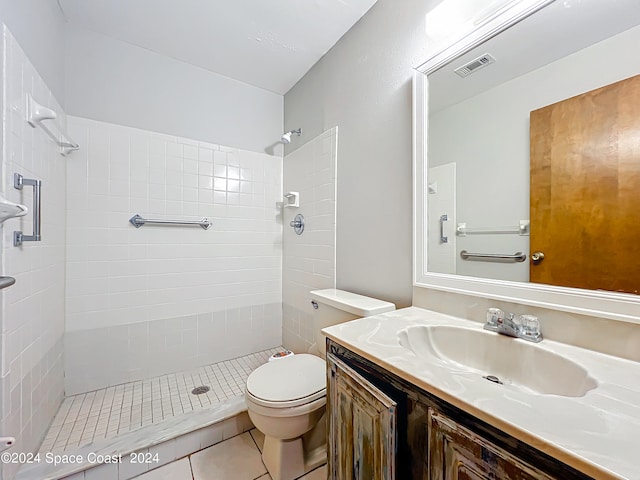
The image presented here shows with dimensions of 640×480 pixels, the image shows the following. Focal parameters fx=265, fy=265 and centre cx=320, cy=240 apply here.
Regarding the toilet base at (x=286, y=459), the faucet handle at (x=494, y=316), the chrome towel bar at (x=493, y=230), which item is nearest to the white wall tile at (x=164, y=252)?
the toilet base at (x=286, y=459)

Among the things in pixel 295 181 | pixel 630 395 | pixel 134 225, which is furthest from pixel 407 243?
pixel 134 225

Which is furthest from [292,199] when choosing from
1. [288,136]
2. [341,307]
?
[341,307]

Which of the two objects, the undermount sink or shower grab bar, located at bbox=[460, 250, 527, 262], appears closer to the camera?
the undermount sink

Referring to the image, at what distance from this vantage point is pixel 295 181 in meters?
2.20

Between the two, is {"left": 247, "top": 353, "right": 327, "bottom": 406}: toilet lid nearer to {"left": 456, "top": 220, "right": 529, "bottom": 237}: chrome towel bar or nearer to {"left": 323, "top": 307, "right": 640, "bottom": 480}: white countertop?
{"left": 323, "top": 307, "right": 640, "bottom": 480}: white countertop

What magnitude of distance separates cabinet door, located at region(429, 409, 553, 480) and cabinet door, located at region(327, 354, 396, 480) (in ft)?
0.35

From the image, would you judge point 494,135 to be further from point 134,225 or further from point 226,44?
point 134,225

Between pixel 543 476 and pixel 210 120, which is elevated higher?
pixel 210 120

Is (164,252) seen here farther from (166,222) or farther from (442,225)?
(442,225)

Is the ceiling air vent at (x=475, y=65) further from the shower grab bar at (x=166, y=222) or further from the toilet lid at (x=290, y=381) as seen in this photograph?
the shower grab bar at (x=166, y=222)

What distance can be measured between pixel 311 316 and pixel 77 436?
1372mm

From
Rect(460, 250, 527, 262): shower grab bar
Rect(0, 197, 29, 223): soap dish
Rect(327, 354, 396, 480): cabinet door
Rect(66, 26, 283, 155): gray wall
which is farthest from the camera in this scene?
Rect(66, 26, 283, 155): gray wall

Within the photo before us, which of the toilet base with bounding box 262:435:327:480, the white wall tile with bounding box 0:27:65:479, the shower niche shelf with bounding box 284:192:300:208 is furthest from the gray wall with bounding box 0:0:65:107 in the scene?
the toilet base with bounding box 262:435:327:480

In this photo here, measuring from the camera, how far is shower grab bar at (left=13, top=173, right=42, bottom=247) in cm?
106
